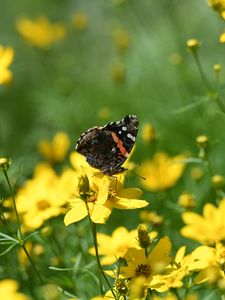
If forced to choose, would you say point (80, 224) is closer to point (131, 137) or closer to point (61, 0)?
point (131, 137)

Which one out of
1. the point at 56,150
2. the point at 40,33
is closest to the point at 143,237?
the point at 56,150

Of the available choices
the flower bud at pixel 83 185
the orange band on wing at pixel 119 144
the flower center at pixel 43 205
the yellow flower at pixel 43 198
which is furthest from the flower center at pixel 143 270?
the flower center at pixel 43 205

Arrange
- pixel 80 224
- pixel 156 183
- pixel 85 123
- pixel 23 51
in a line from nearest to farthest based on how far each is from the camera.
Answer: pixel 80 224
pixel 156 183
pixel 85 123
pixel 23 51

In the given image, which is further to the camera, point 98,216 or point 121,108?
point 121,108

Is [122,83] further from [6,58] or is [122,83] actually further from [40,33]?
[6,58]

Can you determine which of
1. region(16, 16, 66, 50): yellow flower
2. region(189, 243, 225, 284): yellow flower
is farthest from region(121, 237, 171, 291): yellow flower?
region(16, 16, 66, 50): yellow flower

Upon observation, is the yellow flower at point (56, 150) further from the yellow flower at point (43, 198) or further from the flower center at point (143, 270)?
the flower center at point (143, 270)

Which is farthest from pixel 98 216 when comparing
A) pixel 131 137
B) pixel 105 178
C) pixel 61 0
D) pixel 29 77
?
pixel 61 0

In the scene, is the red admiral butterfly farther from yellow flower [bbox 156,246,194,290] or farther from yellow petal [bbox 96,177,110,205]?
yellow flower [bbox 156,246,194,290]
